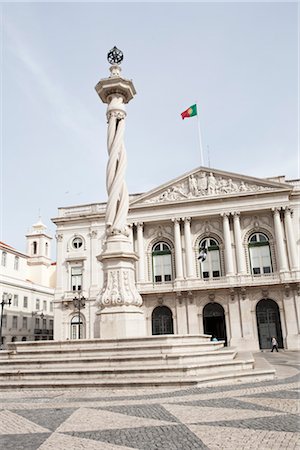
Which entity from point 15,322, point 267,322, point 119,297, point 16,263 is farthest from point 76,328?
point 119,297

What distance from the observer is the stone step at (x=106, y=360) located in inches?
430

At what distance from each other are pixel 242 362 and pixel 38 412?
6876 mm

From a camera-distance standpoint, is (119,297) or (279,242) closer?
(119,297)

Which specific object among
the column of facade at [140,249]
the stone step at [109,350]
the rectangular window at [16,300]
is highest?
the column of facade at [140,249]

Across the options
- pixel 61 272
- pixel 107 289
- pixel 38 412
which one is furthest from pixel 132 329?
pixel 61 272

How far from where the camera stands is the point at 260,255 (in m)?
35.6

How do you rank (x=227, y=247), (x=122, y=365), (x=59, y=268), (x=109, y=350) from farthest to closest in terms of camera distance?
(x=59, y=268), (x=227, y=247), (x=109, y=350), (x=122, y=365)

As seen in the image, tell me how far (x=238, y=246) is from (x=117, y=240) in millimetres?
21898

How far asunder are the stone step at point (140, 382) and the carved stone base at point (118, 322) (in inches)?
131

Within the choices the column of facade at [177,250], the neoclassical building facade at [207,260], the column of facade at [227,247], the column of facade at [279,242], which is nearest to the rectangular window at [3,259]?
the neoclassical building facade at [207,260]

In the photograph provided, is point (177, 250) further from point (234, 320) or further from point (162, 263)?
point (234, 320)

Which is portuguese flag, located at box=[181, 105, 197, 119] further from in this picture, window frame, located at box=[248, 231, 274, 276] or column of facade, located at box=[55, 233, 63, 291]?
column of facade, located at box=[55, 233, 63, 291]

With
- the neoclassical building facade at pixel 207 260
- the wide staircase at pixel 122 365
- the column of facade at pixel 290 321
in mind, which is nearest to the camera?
the wide staircase at pixel 122 365

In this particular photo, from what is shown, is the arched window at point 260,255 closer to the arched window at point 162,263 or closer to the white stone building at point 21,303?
the arched window at point 162,263
